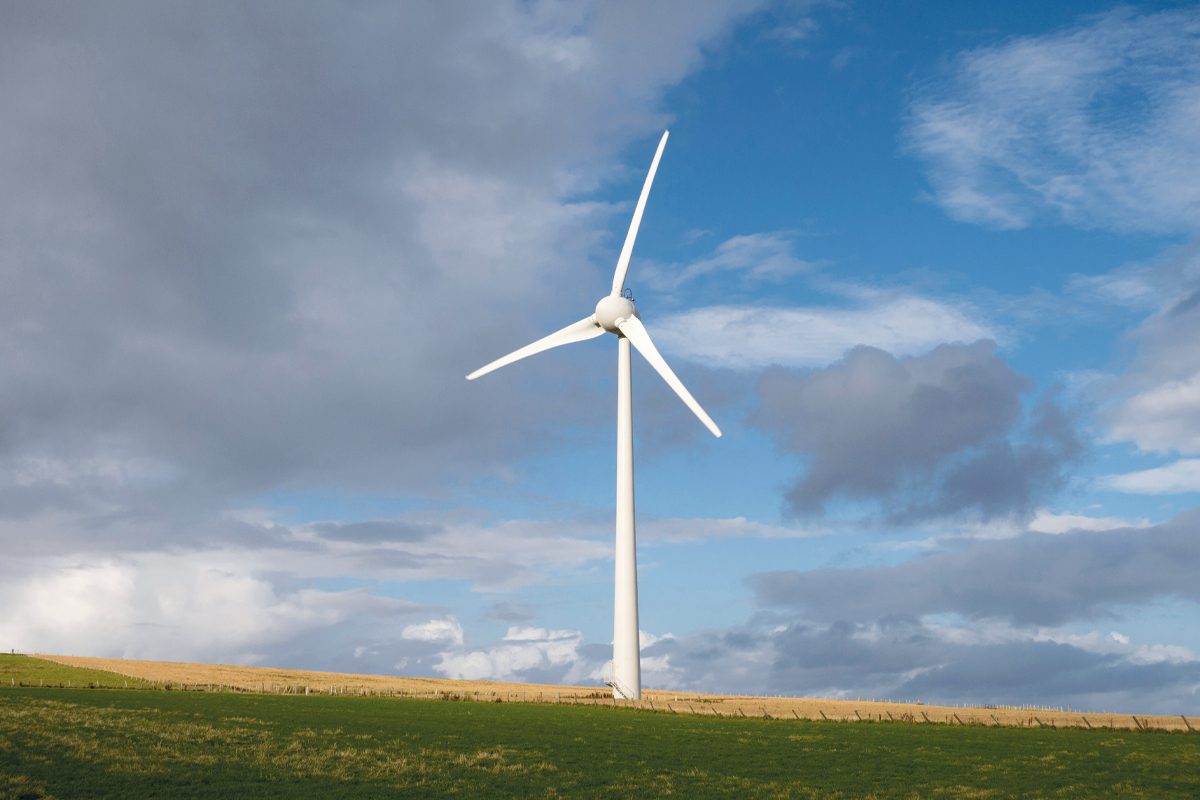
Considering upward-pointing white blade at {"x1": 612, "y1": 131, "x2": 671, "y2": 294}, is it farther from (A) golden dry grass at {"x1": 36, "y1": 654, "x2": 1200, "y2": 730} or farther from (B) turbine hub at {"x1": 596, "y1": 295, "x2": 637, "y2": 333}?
(A) golden dry grass at {"x1": 36, "y1": 654, "x2": 1200, "y2": 730}

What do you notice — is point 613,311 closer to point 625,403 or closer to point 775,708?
point 625,403

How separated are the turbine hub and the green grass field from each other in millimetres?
30993

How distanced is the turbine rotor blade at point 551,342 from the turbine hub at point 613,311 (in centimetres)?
164

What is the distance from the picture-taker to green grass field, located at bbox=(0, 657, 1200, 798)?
38688 millimetres

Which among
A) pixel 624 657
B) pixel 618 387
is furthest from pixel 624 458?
pixel 624 657

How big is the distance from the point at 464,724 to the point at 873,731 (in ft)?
73.7

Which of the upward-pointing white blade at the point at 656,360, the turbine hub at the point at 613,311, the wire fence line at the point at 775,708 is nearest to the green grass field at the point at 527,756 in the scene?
the wire fence line at the point at 775,708

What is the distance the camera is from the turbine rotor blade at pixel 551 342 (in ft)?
269

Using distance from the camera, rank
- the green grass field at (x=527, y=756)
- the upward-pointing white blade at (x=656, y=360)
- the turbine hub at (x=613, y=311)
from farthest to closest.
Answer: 1. the turbine hub at (x=613, y=311)
2. the upward-pointing white blade at (x=656, y=360)
3. the green grass field at (x=527, y=756)

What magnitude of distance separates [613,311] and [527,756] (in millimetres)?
41163

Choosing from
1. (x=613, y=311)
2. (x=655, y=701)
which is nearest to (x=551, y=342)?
(x=613, y=311)

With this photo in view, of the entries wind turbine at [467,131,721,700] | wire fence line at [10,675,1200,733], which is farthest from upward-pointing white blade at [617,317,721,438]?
wire fence line at [10,675,1200,733]

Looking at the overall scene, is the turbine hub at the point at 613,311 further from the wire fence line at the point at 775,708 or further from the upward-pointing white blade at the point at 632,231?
the wire fence line at the point at 775,708

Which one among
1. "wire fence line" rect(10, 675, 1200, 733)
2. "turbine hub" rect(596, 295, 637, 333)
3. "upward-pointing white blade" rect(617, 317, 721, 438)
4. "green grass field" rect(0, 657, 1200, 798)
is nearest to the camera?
"green grass field" rect(0, 657, 1200, 798)
